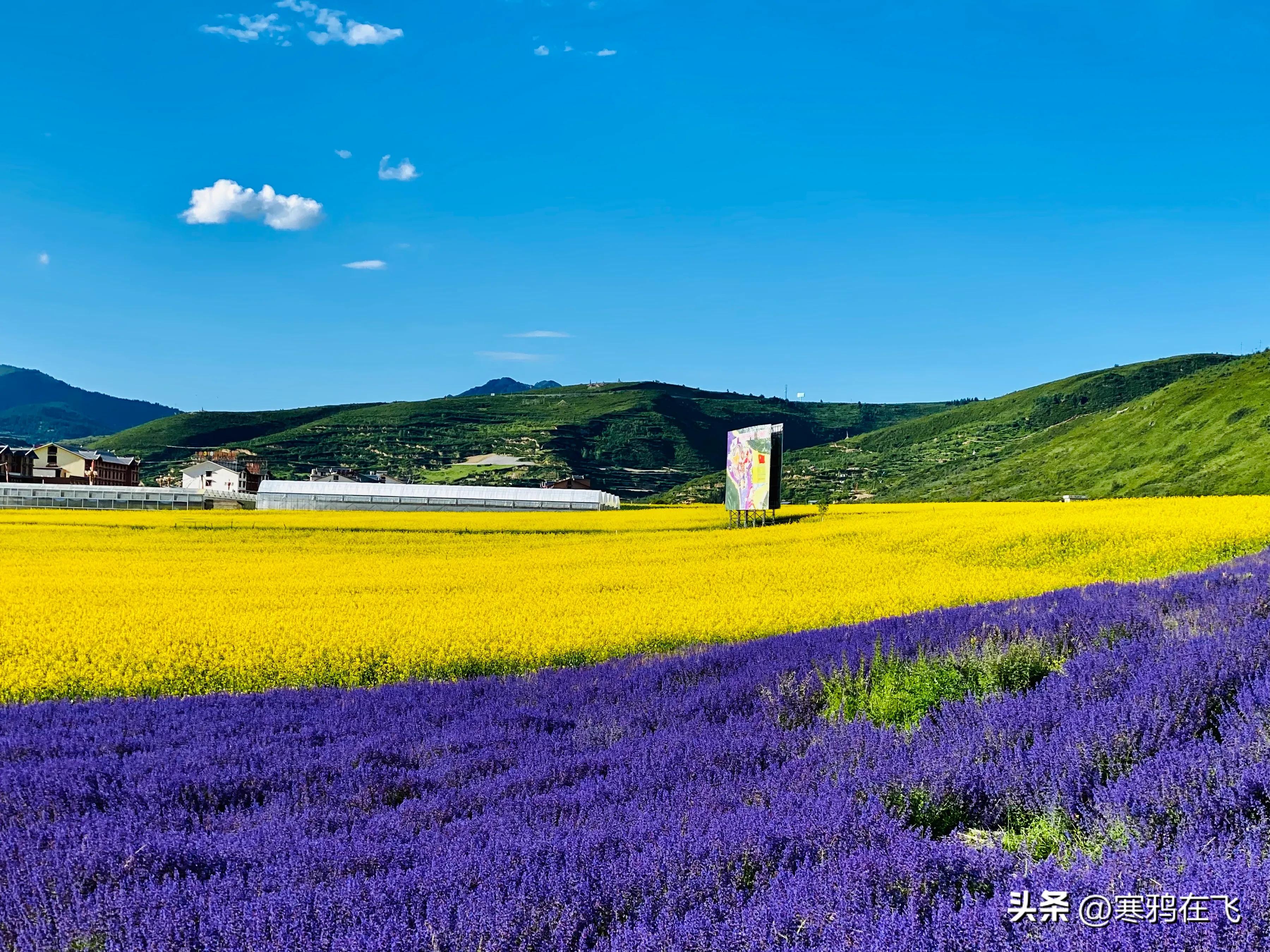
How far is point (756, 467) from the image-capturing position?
110 ft

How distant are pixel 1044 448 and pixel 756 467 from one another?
9461 cm

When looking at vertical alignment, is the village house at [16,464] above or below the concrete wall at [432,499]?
above

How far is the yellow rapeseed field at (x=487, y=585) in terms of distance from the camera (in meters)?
10.5

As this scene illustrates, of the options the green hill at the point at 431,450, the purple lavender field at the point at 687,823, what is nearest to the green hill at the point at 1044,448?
the green hill at the point at 431,450

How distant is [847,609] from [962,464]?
5254 inches

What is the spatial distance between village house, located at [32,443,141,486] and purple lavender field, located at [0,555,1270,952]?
121158 millimetres

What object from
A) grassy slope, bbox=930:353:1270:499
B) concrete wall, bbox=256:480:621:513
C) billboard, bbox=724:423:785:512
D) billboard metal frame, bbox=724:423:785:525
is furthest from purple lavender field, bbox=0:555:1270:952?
grassy slope, bbox=930:353:1270:499

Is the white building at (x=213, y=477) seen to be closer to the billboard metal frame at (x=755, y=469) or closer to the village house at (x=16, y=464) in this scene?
the village house at (x=16, y=464)

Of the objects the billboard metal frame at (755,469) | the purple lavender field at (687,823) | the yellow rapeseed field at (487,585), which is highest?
the billboard metal frame at (755,469)

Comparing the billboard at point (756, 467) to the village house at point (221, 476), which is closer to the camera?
the billboard at point (756, 467)

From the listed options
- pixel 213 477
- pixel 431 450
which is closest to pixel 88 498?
pixel 213 477

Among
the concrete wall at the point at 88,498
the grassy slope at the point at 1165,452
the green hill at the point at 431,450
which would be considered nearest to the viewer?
the concrete wall at the point at 88,498

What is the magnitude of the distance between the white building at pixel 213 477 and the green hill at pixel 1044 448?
63392mm

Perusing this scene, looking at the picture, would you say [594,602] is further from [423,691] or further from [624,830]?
[624,830]
